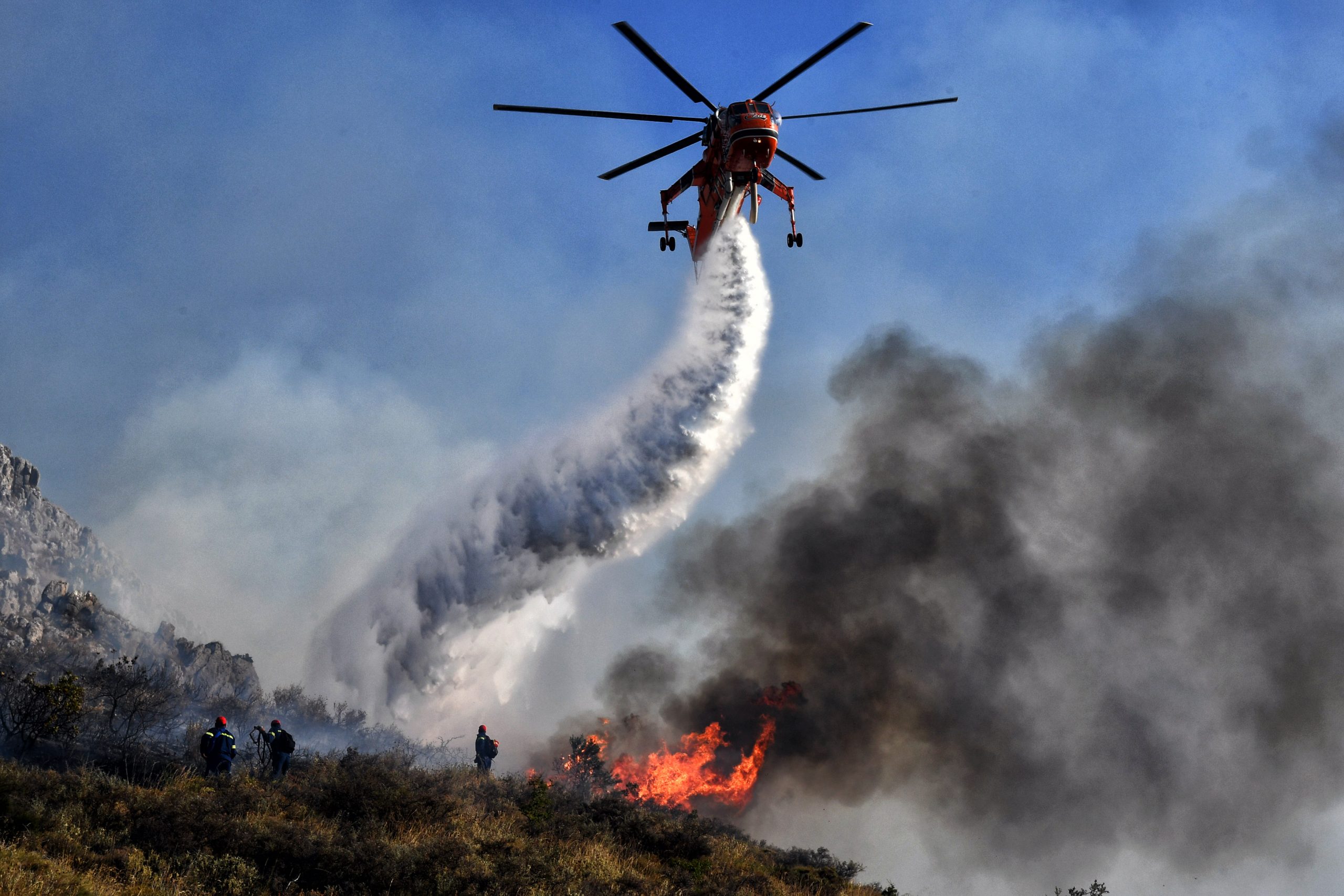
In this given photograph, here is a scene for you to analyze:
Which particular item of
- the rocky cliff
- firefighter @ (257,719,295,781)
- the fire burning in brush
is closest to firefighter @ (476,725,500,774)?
firefighter @ (257,719,295,781)

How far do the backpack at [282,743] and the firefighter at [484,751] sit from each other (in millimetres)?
6214

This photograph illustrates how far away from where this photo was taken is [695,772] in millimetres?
43219

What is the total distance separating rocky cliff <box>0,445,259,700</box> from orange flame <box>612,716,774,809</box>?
1946cm

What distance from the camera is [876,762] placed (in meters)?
47.5

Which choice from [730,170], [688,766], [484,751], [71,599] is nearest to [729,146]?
[730,170]

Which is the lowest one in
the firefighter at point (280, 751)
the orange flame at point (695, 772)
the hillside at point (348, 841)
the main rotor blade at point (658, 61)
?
the hillside at point (348, 841)

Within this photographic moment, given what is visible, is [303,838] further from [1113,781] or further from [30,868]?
[1113,781]

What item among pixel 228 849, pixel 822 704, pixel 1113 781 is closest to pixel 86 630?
pixel 822 704

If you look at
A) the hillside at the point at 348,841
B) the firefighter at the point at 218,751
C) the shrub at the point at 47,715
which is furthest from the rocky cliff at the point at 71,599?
the hillside at the point at 348,841

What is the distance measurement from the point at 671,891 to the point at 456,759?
23612 mm

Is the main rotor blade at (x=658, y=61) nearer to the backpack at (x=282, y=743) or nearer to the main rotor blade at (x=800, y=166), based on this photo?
the main rotor blade at (x=800, y=166)

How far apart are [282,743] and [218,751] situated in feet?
4.68

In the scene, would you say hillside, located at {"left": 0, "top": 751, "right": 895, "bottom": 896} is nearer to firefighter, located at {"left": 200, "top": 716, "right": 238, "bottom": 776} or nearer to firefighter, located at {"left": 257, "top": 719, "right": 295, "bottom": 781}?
firefighter, located at {"left": 257, "top": 719, "right": 295, "bottom": 781}

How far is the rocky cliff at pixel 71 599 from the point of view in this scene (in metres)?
50.1
